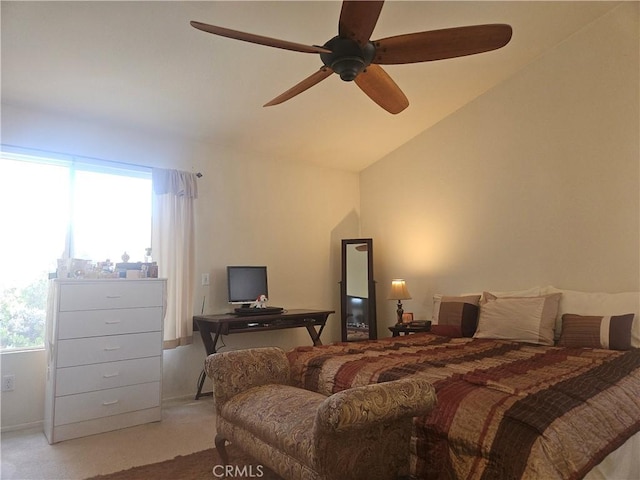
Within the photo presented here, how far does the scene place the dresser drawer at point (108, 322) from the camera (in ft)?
9.44

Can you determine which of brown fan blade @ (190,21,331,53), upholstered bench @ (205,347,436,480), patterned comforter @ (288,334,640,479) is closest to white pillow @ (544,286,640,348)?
patterned comforter @ (288,334,640,479)

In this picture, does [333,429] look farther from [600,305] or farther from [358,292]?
[358,292]

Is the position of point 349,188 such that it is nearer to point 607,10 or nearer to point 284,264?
point 284,264

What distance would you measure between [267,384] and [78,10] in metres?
2.43

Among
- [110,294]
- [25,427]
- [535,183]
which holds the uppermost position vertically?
[535,183]

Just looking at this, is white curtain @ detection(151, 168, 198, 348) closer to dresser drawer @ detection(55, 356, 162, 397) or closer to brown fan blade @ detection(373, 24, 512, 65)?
dresser drawer @ detection(55, 356, 162, 397)

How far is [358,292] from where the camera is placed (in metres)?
4.88

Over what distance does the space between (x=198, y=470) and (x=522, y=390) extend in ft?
5.79

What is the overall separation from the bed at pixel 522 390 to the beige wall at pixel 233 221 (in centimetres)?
171

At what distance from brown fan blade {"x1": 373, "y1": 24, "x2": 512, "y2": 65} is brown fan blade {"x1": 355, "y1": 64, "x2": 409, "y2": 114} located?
4.9 inches

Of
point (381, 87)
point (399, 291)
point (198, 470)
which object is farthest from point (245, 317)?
point (381, 87)

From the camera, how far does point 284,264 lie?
462cm

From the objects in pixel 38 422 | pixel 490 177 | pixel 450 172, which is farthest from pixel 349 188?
pixel 38 422

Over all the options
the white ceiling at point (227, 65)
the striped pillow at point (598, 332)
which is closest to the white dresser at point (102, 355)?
the white ceiling at point (227, 65)
